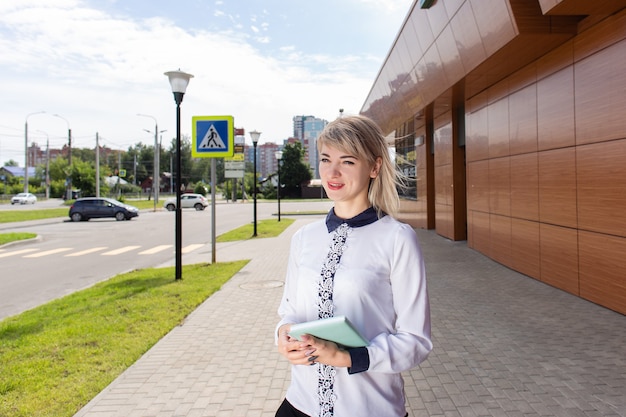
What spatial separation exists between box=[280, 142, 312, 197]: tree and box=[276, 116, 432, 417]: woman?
6716cm

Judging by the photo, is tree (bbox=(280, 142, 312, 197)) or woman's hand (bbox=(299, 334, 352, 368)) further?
tree (bbox=(280, 142, 312, 197))

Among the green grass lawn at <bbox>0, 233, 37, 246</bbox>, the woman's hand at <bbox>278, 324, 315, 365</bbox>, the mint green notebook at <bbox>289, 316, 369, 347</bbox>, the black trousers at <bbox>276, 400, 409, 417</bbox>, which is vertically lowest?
the green grass lawn at <bbox>0, 233, 37, 246</bbox>

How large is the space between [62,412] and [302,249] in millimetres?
2961

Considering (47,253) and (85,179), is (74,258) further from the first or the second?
(85,179)

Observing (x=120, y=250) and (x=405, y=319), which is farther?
(x=120, y=250)

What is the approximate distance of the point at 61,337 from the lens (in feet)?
17.8

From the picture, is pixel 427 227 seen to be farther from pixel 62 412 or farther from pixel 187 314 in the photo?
pixel 62 412

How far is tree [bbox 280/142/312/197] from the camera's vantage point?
68.7 meters

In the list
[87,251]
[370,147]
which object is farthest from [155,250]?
[370,147]

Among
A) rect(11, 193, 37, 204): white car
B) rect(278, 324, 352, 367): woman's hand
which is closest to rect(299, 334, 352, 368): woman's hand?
rect(278, 324, 352, 367): woman's hand

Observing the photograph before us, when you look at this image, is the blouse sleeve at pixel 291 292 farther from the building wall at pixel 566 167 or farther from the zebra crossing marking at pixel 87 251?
the zebra crossing marking at pixel 87 251

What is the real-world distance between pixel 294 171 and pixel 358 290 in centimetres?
6743

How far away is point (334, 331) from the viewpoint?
1.41 metres

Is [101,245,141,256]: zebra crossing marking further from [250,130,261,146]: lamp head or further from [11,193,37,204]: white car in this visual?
[11,193,37,204]: white car
